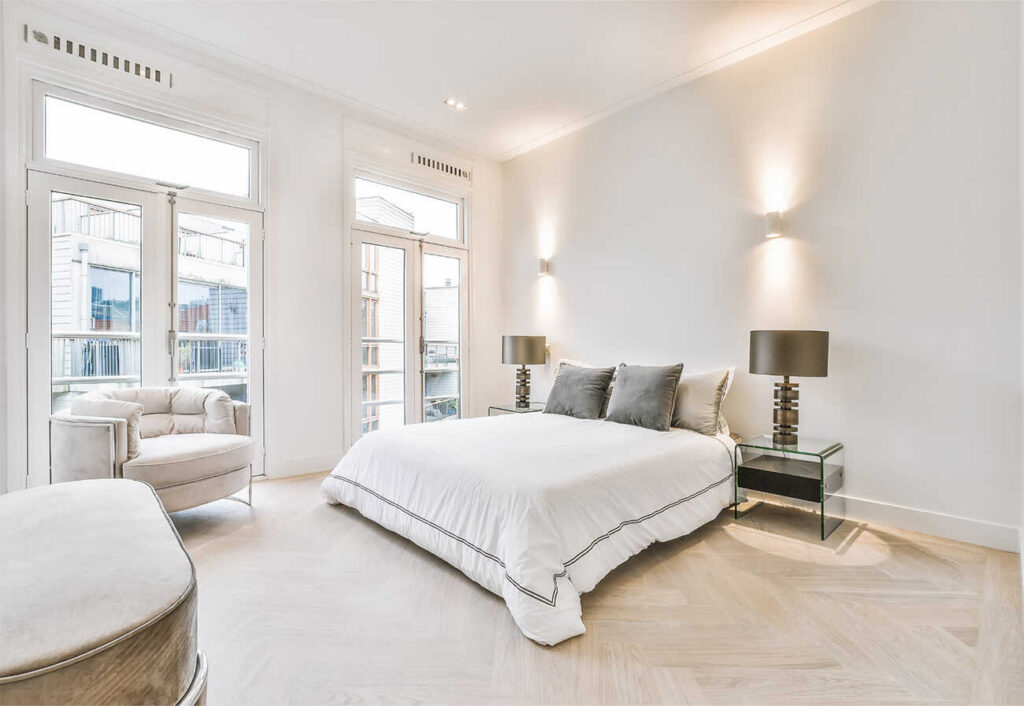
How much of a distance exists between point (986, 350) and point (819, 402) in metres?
0.82

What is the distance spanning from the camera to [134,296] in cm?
Answer: 328

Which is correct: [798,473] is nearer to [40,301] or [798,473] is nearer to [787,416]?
[787,416]

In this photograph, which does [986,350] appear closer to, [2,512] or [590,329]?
[590,329]

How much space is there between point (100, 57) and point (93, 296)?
1.52 metres

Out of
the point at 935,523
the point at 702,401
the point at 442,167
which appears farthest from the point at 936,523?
the point at 442,167

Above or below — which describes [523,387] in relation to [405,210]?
below

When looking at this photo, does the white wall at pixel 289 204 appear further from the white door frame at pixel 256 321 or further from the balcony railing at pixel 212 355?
the balcony railing at pixel 212 355

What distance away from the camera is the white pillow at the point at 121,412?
2588 millimetres

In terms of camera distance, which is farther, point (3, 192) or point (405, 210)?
point (405, 210)

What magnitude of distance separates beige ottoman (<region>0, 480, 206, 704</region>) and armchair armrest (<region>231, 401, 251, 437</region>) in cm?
198

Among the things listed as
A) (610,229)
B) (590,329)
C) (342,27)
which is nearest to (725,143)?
(610,229)

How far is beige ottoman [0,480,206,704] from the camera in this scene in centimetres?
79

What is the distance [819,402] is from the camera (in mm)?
3113

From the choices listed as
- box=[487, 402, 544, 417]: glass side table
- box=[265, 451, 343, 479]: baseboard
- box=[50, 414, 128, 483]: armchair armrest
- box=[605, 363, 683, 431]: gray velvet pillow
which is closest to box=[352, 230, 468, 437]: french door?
box=[265, 451, 343, 479]: baseboard
